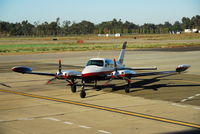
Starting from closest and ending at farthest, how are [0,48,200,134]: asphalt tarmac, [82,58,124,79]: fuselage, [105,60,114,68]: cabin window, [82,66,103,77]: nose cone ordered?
[0,48,200,134]: asphalt tarmac → [82,66,103,77]: nose cone → [82,58,124,79]: fuselage → [105,60,114,68]: cabin window

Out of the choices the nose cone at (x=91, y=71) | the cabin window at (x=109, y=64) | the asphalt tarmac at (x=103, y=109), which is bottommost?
the asphalt tarmac at (x=103, y=109)

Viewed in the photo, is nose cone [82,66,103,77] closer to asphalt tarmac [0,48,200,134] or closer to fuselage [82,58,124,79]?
fuselage [82,58,124,79]

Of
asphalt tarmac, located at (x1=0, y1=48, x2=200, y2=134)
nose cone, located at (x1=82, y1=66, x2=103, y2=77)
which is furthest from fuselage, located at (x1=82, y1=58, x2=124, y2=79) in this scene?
asphalt tarmac, located at (x1=0, y1=48, x2=200, y2=134)

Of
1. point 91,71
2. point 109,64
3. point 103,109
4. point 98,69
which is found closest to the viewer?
point 103,109

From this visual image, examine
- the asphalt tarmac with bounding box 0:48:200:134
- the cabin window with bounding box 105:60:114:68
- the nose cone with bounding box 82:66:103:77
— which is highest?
the cabin window with bounding box 105:60:114:68

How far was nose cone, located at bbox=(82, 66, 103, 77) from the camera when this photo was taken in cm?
2400

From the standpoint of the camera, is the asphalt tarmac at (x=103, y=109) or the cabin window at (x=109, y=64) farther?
the cabin window at (x=109, y=64)

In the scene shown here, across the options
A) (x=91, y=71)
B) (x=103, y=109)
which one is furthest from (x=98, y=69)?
(x=103, y=109)

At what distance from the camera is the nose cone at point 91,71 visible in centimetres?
2400

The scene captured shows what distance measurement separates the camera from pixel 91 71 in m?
24.2

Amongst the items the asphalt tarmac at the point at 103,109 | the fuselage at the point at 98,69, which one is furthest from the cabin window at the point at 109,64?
the asphalt tarmac at the point at 103,109

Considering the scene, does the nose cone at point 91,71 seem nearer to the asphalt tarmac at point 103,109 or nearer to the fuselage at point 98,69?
the fuselage at point 98,69

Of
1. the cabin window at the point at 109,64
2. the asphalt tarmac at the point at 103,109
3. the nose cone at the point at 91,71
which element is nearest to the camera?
the asphalt tarmac at the point at 103,109

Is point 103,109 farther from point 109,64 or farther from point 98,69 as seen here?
point 109,64
